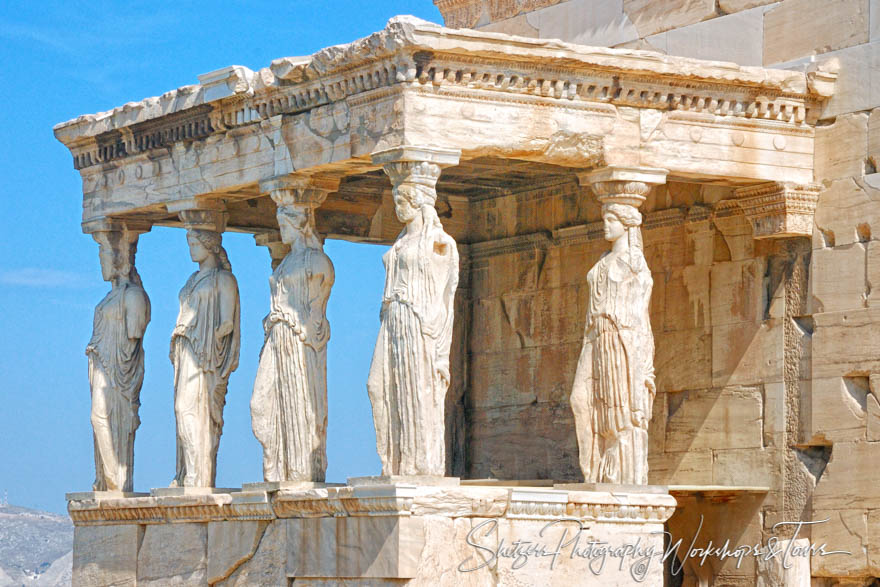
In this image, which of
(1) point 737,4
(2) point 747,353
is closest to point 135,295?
(2) point 747,353

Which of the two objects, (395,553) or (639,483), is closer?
(395,553)

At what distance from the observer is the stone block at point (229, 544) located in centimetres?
1505

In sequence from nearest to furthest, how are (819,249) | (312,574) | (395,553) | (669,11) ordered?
(395,553)
(312,574)
(819,249)
(669,11)

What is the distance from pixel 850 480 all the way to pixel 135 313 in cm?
577

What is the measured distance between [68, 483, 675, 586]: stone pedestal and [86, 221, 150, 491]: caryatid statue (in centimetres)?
122

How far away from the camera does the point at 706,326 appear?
1647 centimetres

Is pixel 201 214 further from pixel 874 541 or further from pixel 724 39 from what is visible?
pixel 874 541

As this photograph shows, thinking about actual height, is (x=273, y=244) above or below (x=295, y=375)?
above

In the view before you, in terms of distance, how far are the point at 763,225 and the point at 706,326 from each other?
1.13 meters

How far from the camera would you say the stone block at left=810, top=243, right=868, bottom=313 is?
15.2m

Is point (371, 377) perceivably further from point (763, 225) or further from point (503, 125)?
point (763, 225)

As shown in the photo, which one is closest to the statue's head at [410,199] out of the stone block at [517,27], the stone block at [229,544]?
the stone block at [229,544]

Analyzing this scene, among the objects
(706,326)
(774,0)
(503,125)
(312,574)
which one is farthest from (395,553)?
(774,0)

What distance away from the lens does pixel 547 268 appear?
58.5 feet
